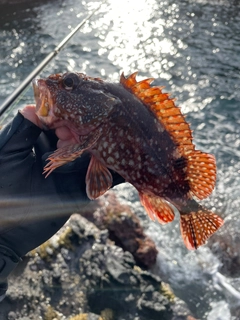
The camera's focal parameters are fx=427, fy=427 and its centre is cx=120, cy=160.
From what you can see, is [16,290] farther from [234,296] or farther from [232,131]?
[232,131]

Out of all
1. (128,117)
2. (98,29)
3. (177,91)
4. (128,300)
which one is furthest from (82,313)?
(98,29)

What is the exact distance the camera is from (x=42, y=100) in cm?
338

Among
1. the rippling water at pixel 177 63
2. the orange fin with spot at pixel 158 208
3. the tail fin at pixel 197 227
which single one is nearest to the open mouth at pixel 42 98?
the orange fin with spot at pixel 158 208

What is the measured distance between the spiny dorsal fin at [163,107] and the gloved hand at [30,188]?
718mm

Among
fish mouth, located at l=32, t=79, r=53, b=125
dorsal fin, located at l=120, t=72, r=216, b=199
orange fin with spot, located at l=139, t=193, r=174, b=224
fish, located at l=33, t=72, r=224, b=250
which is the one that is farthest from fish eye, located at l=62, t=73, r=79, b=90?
orange fin with spot, located at l=139, t=193, r=174, b=224

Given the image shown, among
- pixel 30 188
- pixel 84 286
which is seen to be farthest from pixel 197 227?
pixel 84 286

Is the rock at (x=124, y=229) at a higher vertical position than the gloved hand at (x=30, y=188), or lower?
lower

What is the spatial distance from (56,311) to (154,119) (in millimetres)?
3195

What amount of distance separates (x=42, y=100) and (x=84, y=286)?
10.6 ft

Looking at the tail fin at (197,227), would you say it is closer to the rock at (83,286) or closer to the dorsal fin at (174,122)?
the dorsal fin at (174,122)

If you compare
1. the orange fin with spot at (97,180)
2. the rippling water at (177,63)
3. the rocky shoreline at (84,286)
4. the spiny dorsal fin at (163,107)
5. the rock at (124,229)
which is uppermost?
the spiny dorsal fin at (163,107)

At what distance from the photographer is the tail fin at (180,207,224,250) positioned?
3688 millimetres

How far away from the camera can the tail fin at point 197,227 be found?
3.69 m

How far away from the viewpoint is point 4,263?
4.00 meters
